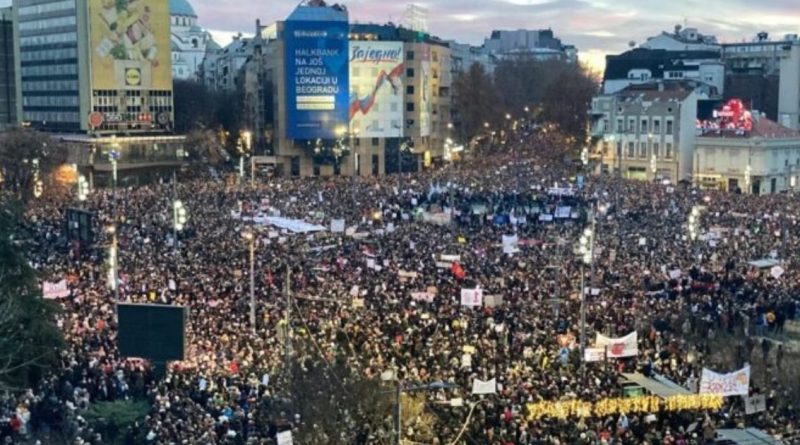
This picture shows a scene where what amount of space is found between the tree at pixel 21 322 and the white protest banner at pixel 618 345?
1131cm

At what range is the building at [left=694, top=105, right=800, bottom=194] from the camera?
202 ft

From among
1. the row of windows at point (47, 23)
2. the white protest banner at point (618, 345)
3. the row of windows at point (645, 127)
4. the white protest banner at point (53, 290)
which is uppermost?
the row of windows at point (47, 23)

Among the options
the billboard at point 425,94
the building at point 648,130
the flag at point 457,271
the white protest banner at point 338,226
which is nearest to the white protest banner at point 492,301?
the flag at point 457,271

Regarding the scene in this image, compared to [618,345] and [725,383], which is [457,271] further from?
[725,383]

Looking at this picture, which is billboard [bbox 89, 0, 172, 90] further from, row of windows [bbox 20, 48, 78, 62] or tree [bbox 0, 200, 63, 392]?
tree [bbox 0, 200, 63, 392]

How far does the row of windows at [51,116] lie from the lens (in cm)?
7762

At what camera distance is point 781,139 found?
6278cm

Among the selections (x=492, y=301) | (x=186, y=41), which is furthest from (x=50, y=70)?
(x=492, y=301)

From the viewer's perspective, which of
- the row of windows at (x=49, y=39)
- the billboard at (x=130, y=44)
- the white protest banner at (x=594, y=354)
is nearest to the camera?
the white protest banner at (x=594, y=354)

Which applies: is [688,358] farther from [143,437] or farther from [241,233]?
[241,233]

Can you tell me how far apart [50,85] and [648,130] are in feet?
159

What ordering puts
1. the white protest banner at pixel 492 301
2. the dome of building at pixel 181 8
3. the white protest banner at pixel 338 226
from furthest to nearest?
1. the dome of building at pixel 181 8
2. the white protest banner at pixel 338 226
3. the white protest banner at pixel 492 301

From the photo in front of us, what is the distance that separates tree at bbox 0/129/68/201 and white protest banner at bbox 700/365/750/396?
40.8 meters

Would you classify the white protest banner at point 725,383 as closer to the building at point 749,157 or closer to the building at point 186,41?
the building at point 749,157
